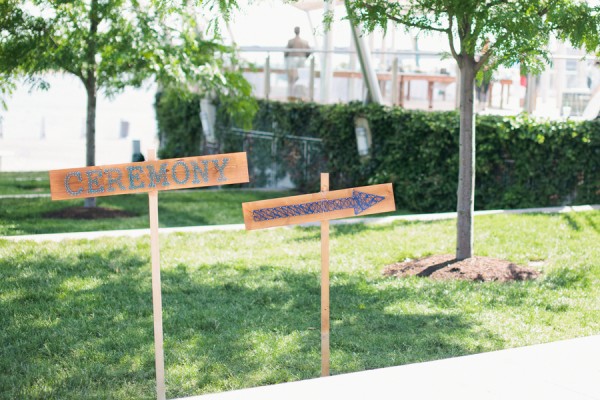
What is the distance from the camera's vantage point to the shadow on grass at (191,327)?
5297mm

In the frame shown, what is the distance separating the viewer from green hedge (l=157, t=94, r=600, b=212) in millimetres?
12812

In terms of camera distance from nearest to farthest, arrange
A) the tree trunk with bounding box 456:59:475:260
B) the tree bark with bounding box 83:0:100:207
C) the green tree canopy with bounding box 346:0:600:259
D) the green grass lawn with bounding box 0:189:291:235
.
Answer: the green tree canopy with bounding box 346:0:600:259
the tree trunk with bounding box 456:59:475:260
the green grass lawn with bounding box 0:189:291:235
the tree bark with bounding box 83:0:100:207

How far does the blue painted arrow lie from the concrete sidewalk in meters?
1.08

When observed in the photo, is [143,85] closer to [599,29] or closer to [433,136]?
[433,136]

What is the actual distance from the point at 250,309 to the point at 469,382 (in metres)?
2.48

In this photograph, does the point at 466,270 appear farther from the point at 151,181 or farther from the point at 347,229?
the point at 151,181

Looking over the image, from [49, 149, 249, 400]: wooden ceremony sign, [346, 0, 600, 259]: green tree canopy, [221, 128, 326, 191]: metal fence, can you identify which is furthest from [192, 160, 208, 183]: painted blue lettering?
[221, 128, 326, 191]: metal fence

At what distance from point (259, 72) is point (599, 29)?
11.2 metres

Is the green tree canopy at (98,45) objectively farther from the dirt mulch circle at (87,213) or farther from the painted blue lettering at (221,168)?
the painted blue lettering at (221,168)

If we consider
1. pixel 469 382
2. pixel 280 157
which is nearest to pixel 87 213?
pixel 280 157

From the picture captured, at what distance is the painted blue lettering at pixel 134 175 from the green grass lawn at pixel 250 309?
129cm

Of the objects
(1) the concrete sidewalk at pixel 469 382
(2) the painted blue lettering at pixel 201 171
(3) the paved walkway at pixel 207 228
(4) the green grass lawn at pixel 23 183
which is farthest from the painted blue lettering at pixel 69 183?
(4) the green grass lawn at pixel 23 183

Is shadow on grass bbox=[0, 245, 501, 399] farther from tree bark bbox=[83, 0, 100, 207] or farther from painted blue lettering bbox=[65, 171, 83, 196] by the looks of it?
tree bark bbox=[83, 0, 100, 207]

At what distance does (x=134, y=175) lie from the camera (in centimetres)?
496
